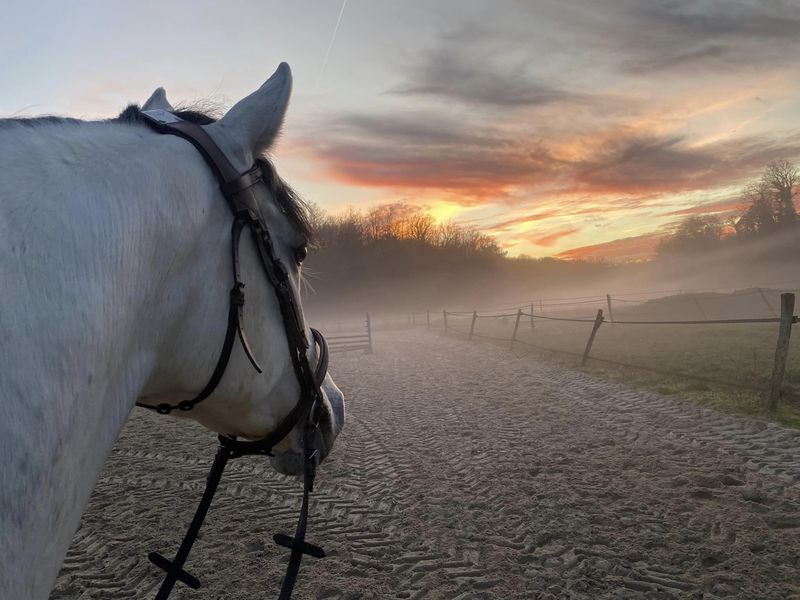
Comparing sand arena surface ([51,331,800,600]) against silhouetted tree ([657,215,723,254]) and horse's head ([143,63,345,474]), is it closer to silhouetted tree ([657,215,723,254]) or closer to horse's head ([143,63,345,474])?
horse's head ([143,63,345,474])

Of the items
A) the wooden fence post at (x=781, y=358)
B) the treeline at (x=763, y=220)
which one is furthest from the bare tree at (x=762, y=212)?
the wooden fence post at (x=781, y=358)

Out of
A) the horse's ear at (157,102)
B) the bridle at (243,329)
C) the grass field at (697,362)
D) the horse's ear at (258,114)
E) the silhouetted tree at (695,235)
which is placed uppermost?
the silhouetted tree at (695,235)

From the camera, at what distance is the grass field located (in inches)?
319

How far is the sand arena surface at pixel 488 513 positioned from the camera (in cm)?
344

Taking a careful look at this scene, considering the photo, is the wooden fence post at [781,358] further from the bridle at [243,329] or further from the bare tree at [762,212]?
the bare tree at [762,212]

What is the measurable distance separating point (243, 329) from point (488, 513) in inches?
165

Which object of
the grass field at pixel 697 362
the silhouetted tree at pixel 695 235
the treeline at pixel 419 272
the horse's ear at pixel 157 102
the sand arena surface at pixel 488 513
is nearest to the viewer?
the horse's ear at pixel 157 102

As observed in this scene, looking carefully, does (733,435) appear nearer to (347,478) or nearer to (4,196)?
(347,478)

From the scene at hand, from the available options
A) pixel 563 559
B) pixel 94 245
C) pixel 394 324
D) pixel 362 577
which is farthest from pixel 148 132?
pixel 394 324

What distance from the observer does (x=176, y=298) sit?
1.06m

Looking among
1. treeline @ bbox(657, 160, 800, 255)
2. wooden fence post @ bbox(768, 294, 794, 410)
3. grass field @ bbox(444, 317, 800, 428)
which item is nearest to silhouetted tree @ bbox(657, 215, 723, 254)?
treeline @ bbox(657, 160, 800, 255)

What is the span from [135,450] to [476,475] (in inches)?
219

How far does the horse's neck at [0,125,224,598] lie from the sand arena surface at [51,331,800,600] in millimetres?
3162

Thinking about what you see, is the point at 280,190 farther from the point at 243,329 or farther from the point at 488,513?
the point at 488,513
